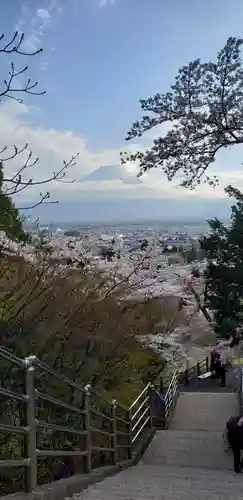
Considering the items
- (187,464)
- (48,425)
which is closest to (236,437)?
(187,464)

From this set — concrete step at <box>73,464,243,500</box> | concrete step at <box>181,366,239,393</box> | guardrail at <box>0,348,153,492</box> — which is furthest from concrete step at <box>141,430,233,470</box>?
concrete step at <box>181,366,239,393</box>

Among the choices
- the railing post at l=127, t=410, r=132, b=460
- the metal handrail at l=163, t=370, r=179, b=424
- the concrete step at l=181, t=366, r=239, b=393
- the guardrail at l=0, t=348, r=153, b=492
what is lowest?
the concrete step at l=181, t=366, r=239, b=393

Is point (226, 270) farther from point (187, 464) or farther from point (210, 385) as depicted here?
point (210, 385)

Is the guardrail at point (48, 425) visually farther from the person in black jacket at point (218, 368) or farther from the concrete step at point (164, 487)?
the person in black jacket at point (218, 368)

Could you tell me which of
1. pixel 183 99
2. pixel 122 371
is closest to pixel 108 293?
pixel 122 371

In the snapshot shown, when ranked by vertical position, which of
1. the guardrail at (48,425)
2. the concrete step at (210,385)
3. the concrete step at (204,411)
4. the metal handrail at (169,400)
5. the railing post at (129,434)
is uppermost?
the guardrail at (48,425)

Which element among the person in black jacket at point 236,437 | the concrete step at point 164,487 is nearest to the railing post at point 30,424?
the concrete step at point 164,487

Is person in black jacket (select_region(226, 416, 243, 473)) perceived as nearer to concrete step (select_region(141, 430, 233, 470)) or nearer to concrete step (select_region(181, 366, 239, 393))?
concrete step (select_region(141, 430, 233, 470))

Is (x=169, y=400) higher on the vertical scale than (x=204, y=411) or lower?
higher
